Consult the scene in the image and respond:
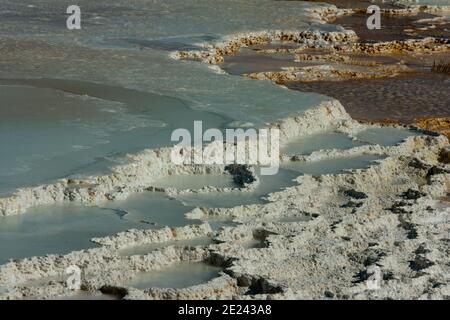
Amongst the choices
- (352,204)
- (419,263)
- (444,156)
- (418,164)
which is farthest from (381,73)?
(419,263)

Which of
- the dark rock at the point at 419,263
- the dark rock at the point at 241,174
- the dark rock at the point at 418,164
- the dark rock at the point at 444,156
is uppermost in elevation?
the dark rock at the point at 241,174

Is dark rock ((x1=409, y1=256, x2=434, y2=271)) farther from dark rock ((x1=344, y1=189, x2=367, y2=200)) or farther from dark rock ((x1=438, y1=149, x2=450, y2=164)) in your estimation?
dark rock ((x1=438, y1=149, x2=450, y2=164))

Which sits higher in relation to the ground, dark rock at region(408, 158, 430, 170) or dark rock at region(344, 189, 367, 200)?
dark rock at region(408, 158, 430, 170)

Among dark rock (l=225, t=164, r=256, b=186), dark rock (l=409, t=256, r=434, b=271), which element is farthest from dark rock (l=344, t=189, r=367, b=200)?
dark rock (l=409, t=256, r=434, b=271)

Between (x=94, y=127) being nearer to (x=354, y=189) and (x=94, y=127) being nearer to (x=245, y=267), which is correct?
(x=354, y=189)

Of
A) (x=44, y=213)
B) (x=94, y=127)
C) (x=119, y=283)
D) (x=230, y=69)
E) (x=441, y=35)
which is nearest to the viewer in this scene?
(x=119, y=283)

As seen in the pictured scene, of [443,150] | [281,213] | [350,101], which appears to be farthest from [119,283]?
[350,101]

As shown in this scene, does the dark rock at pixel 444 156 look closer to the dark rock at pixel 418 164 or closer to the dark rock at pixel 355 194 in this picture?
the dark rock at pixel 418 164

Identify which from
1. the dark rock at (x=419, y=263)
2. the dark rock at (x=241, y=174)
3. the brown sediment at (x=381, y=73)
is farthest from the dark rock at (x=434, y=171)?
the dark rock at (x=419, y=263)

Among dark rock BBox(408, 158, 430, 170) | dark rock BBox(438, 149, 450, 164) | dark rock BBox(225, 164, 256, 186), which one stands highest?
dark rock BBox(225, 164, 256, 186)

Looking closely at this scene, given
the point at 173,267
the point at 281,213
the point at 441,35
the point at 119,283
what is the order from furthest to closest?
the point at 441,35, the point at 281,213, the point at 173,267, the point at 119,283

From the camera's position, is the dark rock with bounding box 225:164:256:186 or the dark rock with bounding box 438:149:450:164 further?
the dark rock with bounding box 438:149:450:164
